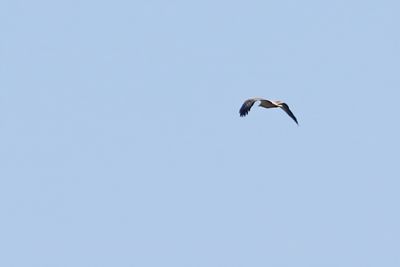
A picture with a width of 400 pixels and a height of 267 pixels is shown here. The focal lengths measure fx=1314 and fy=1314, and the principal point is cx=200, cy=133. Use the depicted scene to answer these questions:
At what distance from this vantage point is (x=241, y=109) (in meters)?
106

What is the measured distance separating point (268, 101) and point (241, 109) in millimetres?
3479

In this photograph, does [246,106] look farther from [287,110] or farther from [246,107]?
[287,110]

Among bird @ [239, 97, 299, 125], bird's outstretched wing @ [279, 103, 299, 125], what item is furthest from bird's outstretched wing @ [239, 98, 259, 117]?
bird's outstretched wing @ [279, 103, 299, 125]

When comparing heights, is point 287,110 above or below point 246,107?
above

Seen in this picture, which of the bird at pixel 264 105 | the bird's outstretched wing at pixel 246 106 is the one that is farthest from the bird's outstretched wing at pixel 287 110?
the bird's outstretched wing at pixel 246 106

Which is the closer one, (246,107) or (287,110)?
(246,107)

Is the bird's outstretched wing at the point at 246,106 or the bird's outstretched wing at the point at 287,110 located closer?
the bird's outstretched wing at the point at 246,106

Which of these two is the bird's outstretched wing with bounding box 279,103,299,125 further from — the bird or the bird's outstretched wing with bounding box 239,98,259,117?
the bird's outstretched wing with bounding box 239,98,259,117

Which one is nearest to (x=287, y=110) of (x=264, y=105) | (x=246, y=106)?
(x=264, y=105)

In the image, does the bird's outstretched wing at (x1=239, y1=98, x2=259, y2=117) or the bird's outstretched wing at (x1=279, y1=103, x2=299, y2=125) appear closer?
the bird's outstretched wing at (x1=239, y1=98, x2=259, y2=117)

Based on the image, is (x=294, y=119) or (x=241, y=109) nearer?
(x=241, y=109)

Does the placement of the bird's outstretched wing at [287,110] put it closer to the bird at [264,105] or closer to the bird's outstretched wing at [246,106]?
the bird at [264,105]

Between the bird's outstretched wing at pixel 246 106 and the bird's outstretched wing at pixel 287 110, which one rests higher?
the bird's outstretched wing at pixel 287 110

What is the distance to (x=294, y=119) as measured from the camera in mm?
113312
